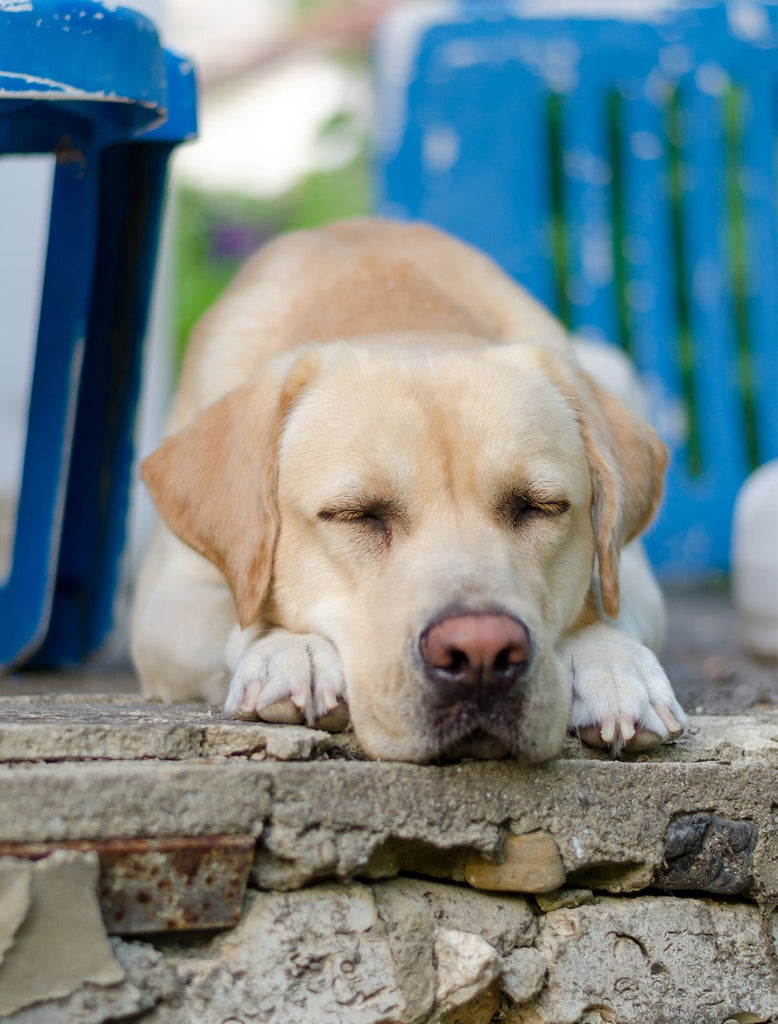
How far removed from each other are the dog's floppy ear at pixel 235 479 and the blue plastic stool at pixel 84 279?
0.67 m

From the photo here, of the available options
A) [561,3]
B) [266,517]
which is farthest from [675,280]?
[266,517]

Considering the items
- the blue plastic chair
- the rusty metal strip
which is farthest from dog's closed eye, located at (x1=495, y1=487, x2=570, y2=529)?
the blue plastic chair

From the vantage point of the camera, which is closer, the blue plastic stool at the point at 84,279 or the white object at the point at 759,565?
the blue plastic stool at the point at 84,279

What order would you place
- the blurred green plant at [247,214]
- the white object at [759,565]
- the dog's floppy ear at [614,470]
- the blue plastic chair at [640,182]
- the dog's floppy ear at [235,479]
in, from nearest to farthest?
the dog's floppy ear at [235,479]
the dog's floppy ear at [614,470]
the white object at [759,565]
the blue plastic chair at [640,182]
the blurred green plant at [247,214]

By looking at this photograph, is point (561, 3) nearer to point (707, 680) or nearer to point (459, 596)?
point (707, 680)

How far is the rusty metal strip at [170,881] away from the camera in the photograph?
2096 mm

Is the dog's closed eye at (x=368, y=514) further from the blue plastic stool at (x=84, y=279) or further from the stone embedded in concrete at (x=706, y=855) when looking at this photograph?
the blue plastic stool at (x=84, y=279)

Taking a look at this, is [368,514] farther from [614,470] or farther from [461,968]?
[461,968]

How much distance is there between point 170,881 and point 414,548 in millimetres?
790

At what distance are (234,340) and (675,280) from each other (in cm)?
405

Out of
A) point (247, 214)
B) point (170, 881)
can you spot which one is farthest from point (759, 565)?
point (247, 214)

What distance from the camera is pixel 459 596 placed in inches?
91.2

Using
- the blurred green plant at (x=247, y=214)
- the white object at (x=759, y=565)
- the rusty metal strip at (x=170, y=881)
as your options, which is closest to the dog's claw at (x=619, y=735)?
the rusty metal strip at (x=170, y=881)

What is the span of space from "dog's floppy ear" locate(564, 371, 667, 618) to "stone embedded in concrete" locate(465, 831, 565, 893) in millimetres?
665
